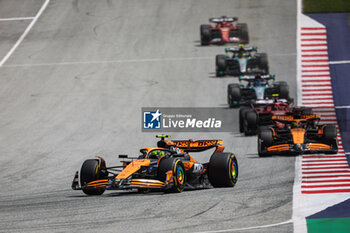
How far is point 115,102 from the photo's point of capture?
33.7 meters

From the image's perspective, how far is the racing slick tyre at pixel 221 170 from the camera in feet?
53.3

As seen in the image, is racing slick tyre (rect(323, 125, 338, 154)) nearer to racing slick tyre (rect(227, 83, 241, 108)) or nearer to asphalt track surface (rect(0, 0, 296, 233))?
asphalt track surface (rect(0, 0, 296, 233))

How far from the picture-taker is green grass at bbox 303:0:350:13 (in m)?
45.5

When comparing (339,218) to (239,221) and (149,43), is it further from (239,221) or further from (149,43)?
(149,43)

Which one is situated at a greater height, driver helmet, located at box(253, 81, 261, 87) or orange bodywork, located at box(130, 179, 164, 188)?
orange bodywork, located at box(130, 179, 164, 188)

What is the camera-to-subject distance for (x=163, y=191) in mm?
15375

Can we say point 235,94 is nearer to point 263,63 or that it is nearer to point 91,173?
point 263,63

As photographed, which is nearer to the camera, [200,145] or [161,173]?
[161,173]

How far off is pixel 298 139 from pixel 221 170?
598cm

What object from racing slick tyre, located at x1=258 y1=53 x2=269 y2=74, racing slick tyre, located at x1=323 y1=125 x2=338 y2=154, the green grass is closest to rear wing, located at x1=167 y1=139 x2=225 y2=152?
racing slick tyre, located at x1=323 y1=125 x2=338 y2=154

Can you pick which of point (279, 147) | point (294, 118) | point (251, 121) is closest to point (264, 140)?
point (279, 147)

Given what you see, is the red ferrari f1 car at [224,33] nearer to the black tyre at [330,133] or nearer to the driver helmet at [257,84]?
the driver helmet at [257,84]

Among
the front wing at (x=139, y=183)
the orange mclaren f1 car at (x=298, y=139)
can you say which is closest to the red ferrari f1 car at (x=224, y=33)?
the orange mclaren f1 car at (x=298, y=139)

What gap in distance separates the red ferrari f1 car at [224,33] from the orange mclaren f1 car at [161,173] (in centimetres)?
2455
